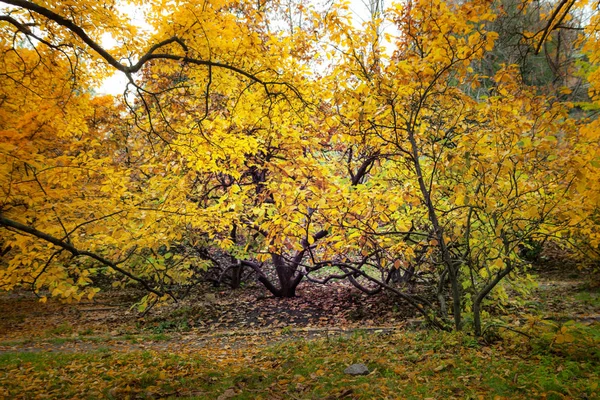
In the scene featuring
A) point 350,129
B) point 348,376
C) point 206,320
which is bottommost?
point 348,376

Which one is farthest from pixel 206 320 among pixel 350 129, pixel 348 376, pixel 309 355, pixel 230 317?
pixel 350 129

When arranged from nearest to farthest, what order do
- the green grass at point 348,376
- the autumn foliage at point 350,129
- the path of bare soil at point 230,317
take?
the green grass at point 348,376
the autumn foliage at point 350,129
the path of bare soil at point 230,317

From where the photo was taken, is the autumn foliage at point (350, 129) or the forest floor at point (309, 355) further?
the autumn foliage at point (350, 129)

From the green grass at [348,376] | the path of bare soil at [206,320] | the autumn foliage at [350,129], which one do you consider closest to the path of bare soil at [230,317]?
the path of bare soil at [206,320]

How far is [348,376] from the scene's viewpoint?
156 inches

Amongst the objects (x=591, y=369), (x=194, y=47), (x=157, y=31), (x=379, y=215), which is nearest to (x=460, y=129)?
(x=379, y=215)

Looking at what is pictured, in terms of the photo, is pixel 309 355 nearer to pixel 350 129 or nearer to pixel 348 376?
pixel 348 376

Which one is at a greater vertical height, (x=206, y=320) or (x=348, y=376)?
(x=206, y=320)

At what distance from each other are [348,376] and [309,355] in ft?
3.91

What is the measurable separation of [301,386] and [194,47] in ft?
13.5

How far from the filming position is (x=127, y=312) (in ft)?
34.1

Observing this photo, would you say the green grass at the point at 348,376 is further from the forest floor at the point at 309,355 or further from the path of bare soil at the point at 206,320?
the path of bare soil at the point at 206,320

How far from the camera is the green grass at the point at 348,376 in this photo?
3.37 m

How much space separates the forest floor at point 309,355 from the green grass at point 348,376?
0.01 meters
